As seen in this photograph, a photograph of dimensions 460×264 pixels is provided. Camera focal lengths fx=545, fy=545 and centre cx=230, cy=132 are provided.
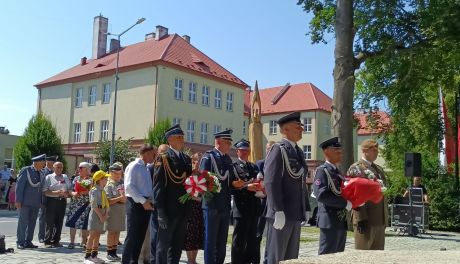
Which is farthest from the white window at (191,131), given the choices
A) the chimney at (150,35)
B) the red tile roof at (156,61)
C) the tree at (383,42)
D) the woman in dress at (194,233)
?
the woman in dress at (194,233)

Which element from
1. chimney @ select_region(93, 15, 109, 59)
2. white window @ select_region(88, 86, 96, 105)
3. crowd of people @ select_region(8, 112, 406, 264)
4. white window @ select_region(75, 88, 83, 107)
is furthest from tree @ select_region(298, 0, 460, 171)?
chimney @ select_region(93, 15, 109, 59)

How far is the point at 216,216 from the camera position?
8.15 meters

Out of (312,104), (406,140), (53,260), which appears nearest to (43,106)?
(312,104)

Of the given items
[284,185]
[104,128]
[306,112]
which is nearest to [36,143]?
[104,128]

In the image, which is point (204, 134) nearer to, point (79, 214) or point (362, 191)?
point (79, 214)

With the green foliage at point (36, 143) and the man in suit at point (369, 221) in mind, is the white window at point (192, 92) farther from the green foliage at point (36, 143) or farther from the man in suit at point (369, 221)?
the man in suit at point (369, 221)

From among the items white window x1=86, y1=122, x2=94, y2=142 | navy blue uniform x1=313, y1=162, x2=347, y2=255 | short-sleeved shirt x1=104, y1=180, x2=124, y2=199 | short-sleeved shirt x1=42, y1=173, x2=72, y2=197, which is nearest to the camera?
navy blue uniform x1=313, y1=162, x2=347, y2=255

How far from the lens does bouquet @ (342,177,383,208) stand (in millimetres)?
6609

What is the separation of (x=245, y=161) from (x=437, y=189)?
13.4m

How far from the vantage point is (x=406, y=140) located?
30.2m

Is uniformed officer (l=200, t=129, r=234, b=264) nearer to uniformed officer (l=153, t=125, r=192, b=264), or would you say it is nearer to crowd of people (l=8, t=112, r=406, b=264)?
crowd of people (l=8, t=112, r=406, b=264)

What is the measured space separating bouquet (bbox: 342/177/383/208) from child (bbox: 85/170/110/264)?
4.57 m

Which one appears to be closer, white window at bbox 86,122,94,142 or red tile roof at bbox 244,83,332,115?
white window at bbox 86,122,94,142

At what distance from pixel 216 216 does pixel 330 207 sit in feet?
6.39
